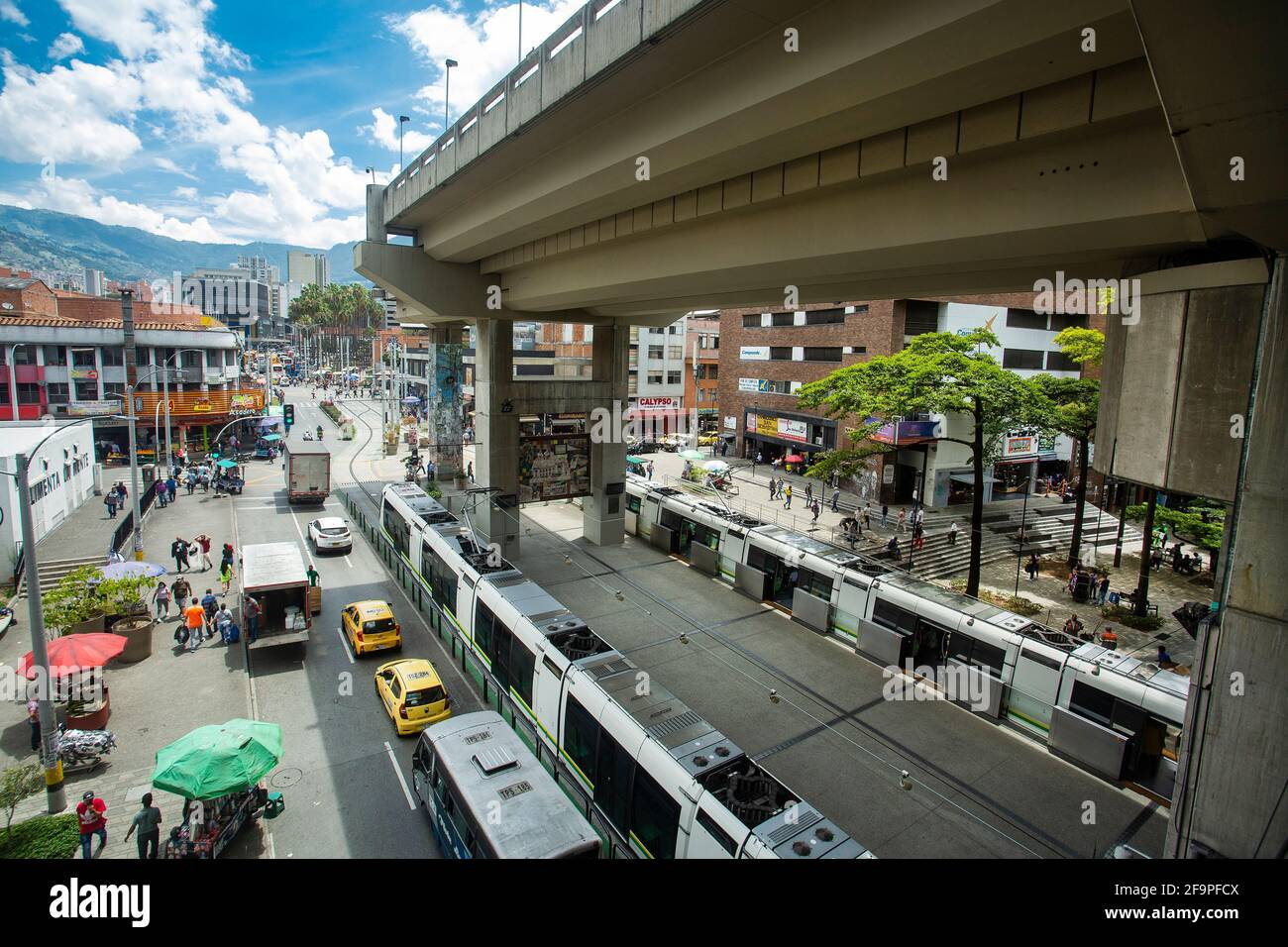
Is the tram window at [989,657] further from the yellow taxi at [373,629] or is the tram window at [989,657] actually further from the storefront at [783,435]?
the storefront at [783,435]

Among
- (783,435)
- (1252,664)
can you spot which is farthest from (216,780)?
(783,435)

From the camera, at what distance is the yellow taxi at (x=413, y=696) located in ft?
44.3

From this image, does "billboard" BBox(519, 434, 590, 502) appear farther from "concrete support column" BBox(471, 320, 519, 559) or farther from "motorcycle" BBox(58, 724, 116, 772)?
"motorcycle" BBox(58, 724, 116, 772)

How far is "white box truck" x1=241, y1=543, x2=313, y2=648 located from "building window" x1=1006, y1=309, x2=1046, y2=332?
114ft

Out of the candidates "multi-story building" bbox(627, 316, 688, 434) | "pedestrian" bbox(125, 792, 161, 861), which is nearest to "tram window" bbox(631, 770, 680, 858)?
"pedestrian" bbox(125, 792, 161, 861)

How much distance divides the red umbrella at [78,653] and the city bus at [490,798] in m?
7.07

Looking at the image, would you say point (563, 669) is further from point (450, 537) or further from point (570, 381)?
point (570, 381)

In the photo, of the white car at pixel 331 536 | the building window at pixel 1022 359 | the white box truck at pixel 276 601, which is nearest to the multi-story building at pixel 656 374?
the building window at pixel 1022 359

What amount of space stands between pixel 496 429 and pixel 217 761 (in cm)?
1529

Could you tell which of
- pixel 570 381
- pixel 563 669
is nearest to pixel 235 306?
pixel 570 381

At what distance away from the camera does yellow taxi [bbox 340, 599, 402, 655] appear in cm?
1683

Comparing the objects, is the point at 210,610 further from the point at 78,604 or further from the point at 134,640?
the point at 78,604

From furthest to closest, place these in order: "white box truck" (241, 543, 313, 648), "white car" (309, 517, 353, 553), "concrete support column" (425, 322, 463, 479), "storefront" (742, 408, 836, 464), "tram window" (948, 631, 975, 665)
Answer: "concrete support column" (425, 322, 463, 479)
"storefront" (742, 408, 836, 464)
"white car" (309, 517, 353, 553)
"white box truck" (241, 543, 313, 648)
"tram window" (948, 631, 975, 665)
